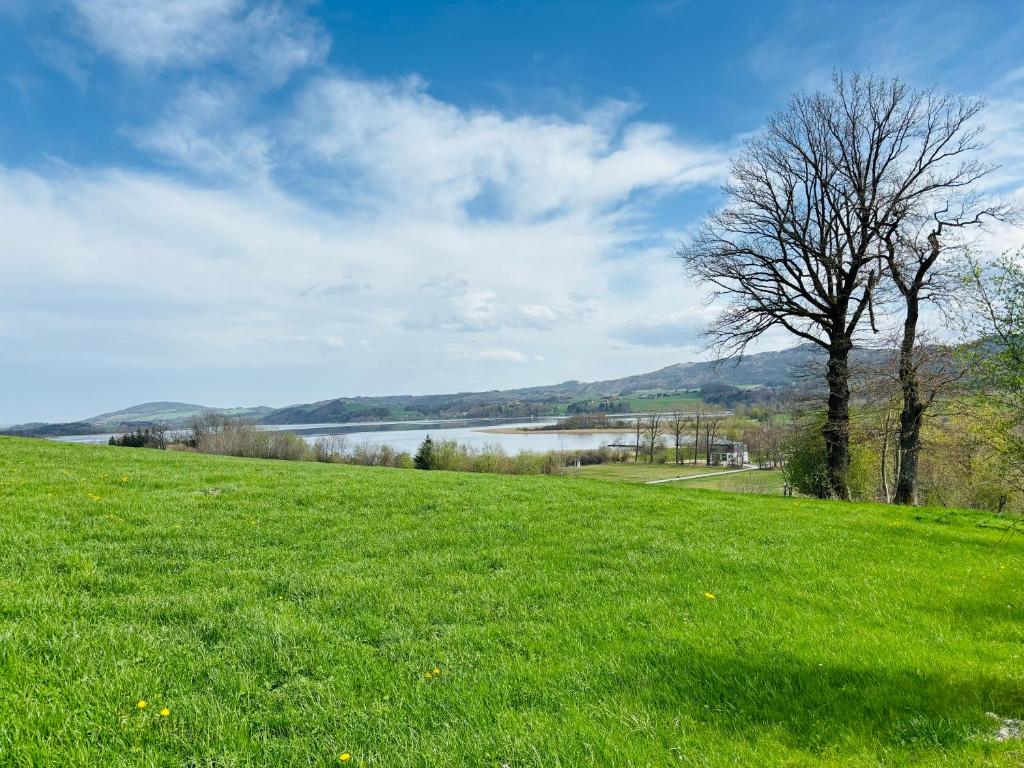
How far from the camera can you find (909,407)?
1805cm

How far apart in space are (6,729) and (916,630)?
296 inches

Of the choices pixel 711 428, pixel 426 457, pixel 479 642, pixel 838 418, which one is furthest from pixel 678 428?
pixel 479 642

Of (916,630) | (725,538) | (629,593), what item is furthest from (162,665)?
(725,538)

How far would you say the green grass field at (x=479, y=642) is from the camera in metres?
3.22

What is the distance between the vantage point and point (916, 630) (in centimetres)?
525

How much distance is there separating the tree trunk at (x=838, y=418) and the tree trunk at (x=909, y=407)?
1.66m

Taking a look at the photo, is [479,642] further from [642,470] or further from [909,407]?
[642,470]

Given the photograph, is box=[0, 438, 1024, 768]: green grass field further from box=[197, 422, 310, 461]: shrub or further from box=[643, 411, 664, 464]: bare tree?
box=[643, 411, 664, 464]: bare tree

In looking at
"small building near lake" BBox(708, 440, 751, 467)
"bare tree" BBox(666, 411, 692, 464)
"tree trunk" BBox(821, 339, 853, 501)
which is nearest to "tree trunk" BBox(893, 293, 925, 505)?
"tree trunk" BBox(821, 339, 853, 501)

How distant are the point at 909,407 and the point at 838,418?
7.34ft

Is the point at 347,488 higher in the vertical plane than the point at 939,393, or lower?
lower

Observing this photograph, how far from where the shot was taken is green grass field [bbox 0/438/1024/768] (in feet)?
10.6

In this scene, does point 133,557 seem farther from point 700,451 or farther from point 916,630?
point 700,451

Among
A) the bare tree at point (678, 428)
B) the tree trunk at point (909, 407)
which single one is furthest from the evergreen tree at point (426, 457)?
the bare tree at point (678, 428)
